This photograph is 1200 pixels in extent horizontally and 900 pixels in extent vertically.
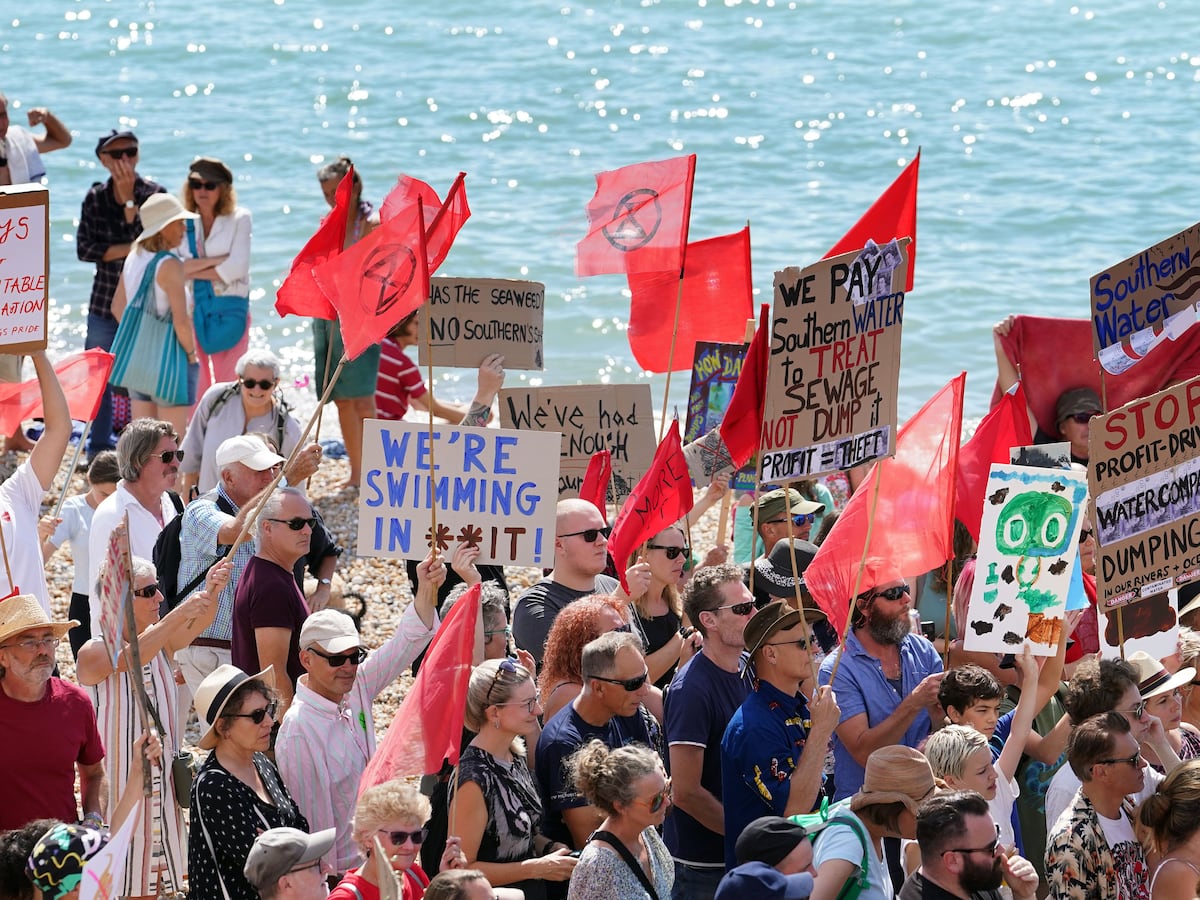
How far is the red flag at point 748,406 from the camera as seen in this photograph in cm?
710

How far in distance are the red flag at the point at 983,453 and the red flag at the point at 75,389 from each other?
4.13 meters

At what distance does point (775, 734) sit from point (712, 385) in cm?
338

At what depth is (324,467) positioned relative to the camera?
13633 mm

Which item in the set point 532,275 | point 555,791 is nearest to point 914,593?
point 555,791

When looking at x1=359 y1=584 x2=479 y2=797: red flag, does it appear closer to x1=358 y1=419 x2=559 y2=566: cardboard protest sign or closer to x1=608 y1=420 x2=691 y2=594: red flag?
x1=358 y1=419 x2=559 y2=566: cardboard protest sign

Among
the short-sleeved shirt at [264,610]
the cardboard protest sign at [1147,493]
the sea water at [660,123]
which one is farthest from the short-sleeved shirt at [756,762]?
the sea water at [660,123]

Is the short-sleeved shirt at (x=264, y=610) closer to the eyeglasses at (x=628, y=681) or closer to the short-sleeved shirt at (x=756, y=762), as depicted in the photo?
the eyeglasses at (x=628, y=681)

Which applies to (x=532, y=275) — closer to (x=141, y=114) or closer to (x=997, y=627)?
(x=141, y=114)

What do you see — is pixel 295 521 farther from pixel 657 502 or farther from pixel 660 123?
pixel 660 123

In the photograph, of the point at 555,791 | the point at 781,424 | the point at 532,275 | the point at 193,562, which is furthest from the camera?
the point at 532,275

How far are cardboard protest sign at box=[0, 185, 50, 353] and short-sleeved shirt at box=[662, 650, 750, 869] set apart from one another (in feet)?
9.51

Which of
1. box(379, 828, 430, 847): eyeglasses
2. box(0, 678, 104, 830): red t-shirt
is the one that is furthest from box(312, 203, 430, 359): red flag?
box(379, 828, 430, 847): eyeglasses

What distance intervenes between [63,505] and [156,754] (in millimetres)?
3300

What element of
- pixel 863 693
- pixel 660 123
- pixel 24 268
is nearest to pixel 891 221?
pixel 863 693
